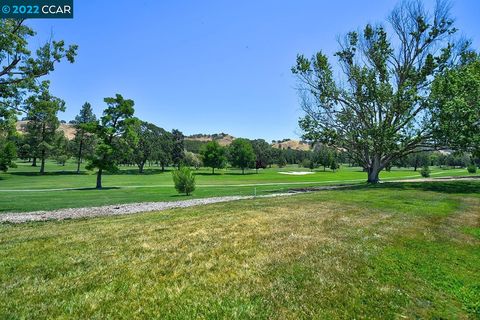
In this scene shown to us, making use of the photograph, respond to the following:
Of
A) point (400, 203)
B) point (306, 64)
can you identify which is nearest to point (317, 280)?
point (400, 203)

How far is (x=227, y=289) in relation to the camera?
214 inches

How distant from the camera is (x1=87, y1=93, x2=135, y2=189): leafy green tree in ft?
145

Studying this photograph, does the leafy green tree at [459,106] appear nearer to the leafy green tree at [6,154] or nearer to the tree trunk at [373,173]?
the tree trunk at [373,173]

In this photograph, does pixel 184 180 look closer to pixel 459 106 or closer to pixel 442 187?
pixel 442 187

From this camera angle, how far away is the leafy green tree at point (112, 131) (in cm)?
4422

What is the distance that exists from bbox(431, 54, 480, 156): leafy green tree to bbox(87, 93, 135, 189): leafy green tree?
3717 centimetres

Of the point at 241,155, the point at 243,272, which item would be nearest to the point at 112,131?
the point at 243,272

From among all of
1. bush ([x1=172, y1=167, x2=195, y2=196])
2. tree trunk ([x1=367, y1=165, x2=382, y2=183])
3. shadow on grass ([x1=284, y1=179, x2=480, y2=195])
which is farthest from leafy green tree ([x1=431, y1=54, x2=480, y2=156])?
bush ([x1=172, y1=167, x2=195, y2=196])

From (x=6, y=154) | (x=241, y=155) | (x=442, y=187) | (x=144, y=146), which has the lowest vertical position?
(x=442, y=187)

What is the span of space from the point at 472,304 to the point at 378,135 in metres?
26.6

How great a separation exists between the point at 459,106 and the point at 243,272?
1082 inches

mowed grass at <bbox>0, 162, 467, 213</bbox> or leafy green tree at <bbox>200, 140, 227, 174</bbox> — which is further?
leafy green tree at <bbox>200, 140, 227, 174</bbox>

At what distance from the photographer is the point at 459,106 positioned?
1022 inches

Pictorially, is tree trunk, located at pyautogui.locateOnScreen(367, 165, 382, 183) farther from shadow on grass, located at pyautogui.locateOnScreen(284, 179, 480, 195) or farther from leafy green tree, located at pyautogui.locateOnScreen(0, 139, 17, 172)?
leafy green tree, located at pyautogui.locateOnScreen(0, 139, 17, 172)
